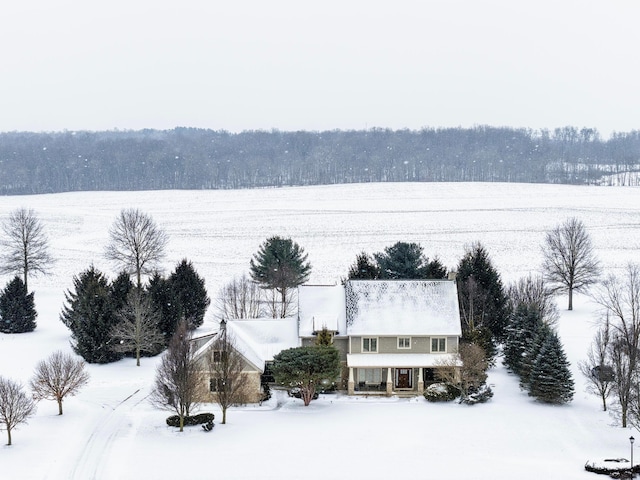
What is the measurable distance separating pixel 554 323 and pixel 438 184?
107m

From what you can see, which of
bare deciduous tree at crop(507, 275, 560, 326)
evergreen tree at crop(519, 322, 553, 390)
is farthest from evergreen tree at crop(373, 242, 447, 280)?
evergreen tree at crop(519, 322, 553, 390)

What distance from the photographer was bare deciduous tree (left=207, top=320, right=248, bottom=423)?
1288 inches

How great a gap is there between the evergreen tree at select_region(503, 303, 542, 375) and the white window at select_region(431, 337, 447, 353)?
13.7ft

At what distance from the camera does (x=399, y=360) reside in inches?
1505

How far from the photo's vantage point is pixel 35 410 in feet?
107

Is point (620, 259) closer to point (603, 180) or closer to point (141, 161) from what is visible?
point (603, 180)

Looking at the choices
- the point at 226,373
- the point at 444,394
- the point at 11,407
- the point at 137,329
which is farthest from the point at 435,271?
the point at 11,407

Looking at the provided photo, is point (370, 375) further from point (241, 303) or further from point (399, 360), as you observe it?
point (241, 303)

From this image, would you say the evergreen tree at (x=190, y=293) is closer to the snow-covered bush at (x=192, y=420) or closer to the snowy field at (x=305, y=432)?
the snowy field at (x=305, y=432)

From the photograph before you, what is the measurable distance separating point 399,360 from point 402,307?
3381mm

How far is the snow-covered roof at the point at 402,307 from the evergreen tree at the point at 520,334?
3574 mm

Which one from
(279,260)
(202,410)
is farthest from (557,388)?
(279,260)

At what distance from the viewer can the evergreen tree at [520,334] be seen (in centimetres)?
3909

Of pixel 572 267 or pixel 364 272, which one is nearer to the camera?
pixel 364 272
